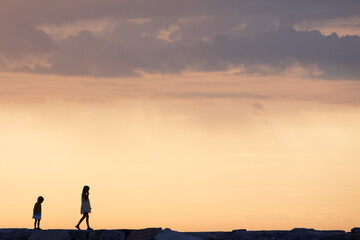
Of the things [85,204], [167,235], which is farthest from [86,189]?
[167,235]

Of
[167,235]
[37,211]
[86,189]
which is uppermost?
[86,189]

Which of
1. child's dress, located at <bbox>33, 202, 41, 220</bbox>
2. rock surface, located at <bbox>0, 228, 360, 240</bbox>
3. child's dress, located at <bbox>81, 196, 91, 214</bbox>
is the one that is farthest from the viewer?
child's dress, located at <bbox>33, 202, 41, 220</bbox>

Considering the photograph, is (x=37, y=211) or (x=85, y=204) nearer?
(x=85, y=204)

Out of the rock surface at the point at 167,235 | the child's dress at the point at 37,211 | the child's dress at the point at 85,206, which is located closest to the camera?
the rock surface at the point at 167,235

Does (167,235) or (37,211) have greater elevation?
(37,211)

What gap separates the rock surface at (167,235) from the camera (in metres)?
24.5

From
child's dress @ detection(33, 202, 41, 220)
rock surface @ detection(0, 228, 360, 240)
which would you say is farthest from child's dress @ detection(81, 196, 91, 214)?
child's dress @ detection(33, 202, 41, 220)

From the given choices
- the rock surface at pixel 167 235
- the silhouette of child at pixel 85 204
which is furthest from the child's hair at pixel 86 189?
the rock surface at pixel 167 235

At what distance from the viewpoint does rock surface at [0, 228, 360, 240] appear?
2455 cm

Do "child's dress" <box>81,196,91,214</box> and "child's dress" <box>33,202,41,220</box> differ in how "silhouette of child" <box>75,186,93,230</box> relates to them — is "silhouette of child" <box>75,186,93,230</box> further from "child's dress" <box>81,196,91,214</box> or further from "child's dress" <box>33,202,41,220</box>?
"child's dress" <box>33,202,41,220</box>

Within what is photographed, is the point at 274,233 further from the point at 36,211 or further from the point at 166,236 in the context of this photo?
the point at 36,211

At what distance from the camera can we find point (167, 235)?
24781mm

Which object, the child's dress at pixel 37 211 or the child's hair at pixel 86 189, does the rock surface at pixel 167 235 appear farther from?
the child's hair at pixel 86 189

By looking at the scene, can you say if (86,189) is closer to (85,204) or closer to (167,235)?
(85,204)
